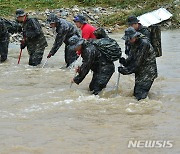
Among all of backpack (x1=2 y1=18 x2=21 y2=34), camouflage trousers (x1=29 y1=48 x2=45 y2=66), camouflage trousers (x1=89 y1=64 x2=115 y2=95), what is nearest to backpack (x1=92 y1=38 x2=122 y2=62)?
camouflage trousers (x1=89 y1=64 x2=115 y2=95)

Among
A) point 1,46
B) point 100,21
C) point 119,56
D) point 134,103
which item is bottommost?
point 100,21

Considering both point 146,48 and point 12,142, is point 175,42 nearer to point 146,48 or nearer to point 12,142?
point 146,48

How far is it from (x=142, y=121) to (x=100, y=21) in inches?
653

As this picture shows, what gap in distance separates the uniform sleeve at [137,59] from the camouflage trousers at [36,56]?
4.25 metres

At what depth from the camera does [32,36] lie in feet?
35.3

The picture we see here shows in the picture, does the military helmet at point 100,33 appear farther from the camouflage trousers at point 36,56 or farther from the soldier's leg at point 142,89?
the camouflage trousers at point 36,56

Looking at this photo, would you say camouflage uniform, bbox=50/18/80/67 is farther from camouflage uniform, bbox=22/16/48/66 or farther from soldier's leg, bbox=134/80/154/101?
soldier's leg, bbox=134/80/154/101

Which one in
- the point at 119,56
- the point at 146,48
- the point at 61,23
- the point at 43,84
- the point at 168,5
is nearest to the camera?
the point at 146,48

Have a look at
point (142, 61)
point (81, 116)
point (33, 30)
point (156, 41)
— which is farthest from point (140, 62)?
point (33, 30)

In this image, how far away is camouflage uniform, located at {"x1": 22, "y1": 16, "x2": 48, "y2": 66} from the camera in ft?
34.9

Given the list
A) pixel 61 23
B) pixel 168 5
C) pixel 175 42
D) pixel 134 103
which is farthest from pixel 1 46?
pixel 168 5

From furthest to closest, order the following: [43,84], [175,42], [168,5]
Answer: [168,5] < [175,42] < [43,84]

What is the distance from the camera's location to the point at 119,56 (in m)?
7.77

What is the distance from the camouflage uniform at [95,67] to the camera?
748cm
